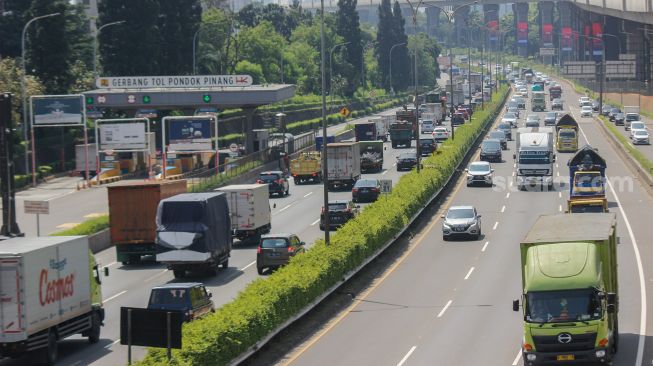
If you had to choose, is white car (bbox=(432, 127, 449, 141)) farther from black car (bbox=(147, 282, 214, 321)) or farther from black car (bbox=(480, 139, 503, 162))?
black car (bbox=(147, 282, 214, 321))

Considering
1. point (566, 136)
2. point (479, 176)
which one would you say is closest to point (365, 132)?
point (566, 136)

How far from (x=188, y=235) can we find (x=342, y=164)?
32.2m

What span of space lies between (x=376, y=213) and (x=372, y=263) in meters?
5.32

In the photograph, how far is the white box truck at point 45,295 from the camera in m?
29.5

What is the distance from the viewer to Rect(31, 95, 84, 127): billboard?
258ft

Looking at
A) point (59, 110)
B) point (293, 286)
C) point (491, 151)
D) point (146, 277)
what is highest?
point (59, 110)

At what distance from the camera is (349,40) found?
178 meters

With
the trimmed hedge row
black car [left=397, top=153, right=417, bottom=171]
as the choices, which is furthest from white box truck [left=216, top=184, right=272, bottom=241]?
black car [left=397, top=153, right=417, bottom=171]

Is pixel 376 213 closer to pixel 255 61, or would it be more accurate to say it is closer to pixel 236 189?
pixel 236 189

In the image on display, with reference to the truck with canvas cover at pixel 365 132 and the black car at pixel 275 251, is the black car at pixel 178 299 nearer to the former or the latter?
the black car at pixel 275 251

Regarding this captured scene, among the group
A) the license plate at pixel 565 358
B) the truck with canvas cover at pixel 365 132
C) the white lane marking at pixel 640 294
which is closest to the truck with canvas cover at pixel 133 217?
the white lane marking at pixel 640 294

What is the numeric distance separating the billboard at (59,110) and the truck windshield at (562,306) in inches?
2192

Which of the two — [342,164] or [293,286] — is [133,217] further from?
[342,164]

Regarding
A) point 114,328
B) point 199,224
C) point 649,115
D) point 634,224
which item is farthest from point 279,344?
point 649,115
